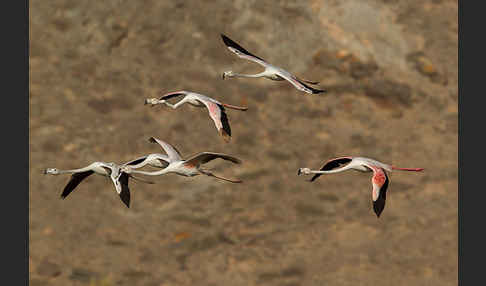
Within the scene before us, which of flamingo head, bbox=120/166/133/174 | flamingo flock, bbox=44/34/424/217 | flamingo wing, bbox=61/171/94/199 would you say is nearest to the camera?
flamingo flock, bbox=44/34/424/217

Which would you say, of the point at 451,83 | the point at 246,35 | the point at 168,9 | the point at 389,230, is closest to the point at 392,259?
the point at 389,230

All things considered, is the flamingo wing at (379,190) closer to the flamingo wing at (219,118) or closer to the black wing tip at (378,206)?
the black wing tip at (378,206)

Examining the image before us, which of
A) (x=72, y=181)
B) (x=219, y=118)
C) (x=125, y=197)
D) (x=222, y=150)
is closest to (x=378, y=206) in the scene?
(x=219, y=118)

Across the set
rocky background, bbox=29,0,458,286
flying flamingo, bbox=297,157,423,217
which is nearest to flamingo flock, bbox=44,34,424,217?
flying flamingo, bbox=297,157,423,217

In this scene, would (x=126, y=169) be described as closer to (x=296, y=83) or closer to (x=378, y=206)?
(x=296, y=83)

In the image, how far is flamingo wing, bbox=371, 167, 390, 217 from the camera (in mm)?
7727

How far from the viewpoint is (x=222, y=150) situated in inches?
503

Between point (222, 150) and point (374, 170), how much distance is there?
190 inches

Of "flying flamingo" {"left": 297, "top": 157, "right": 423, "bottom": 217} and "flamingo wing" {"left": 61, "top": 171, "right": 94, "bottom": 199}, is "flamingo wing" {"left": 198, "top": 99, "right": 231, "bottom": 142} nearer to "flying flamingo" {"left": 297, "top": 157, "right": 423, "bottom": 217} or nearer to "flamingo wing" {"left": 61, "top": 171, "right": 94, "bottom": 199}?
"flying flamingo" {"left": 297, "top": 157, "right": 423, "bottom": 217}

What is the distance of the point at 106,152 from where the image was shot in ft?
41.3

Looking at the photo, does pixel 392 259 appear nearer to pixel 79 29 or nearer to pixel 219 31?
pixel 219 31

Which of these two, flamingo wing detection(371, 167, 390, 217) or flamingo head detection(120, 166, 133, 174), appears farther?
flamingo head detection(120, 166, 133, 174)

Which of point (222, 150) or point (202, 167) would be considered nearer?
point (202, 167)

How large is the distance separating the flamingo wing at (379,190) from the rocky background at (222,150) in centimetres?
472
